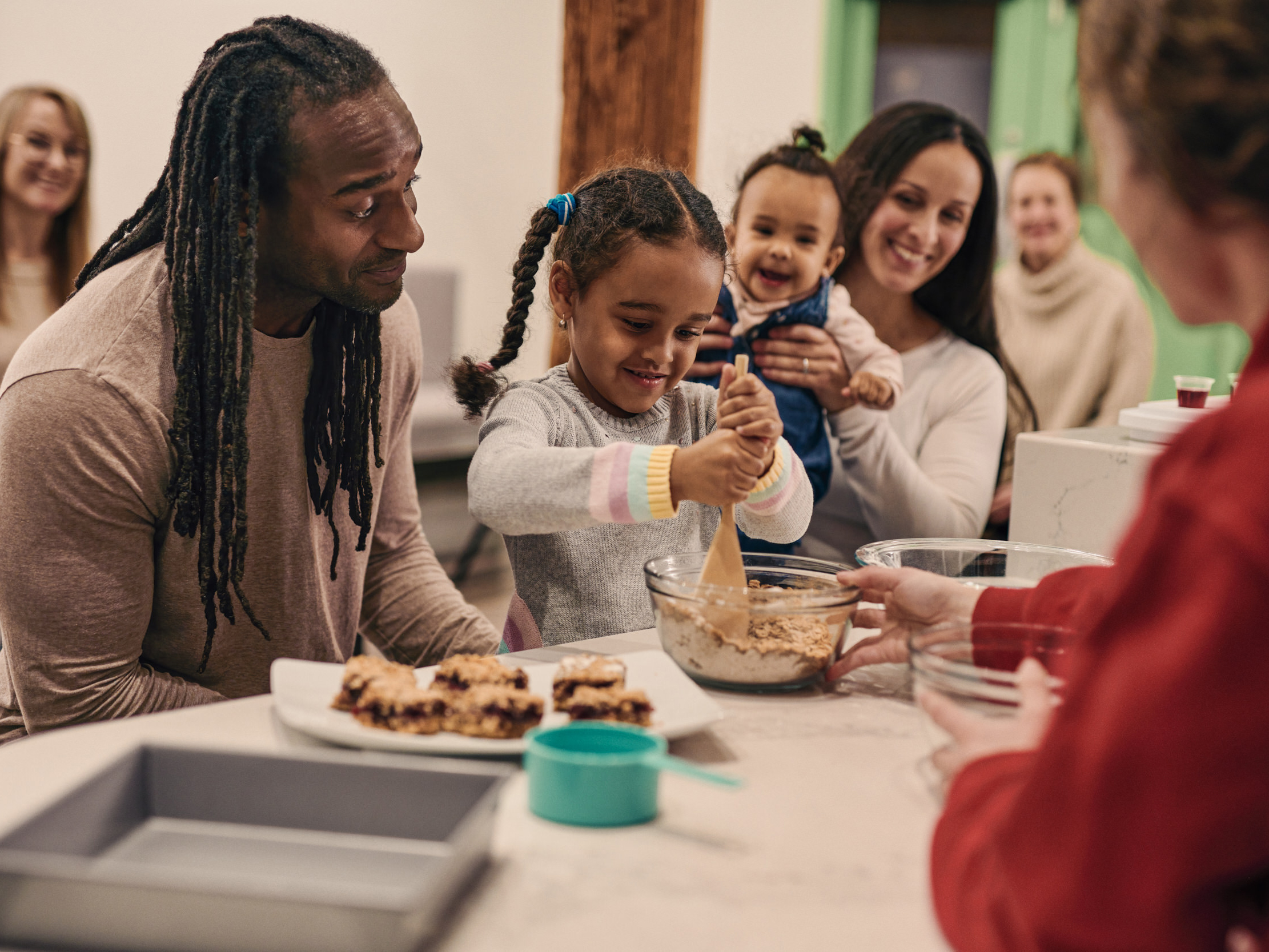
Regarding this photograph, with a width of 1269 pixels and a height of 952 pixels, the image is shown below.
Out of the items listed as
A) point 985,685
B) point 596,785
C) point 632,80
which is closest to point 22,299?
point 632,80

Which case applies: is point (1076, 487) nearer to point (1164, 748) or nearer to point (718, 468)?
point (718, 468)

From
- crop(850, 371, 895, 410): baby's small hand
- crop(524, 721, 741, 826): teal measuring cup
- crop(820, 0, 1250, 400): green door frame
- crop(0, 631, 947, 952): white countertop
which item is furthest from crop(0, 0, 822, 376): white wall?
crop(524, 721, 741, 826): teal measuring cup

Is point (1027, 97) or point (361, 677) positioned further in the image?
point (1027, 97)

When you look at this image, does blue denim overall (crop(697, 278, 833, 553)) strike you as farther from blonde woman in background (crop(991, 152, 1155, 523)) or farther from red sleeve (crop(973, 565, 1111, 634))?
blonde woman in background (crop(991, 152, 1155, 523))

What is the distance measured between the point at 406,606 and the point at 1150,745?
4.22 feet

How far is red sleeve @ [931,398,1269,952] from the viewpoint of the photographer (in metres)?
0.47

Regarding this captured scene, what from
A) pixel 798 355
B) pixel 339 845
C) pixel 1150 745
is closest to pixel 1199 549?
pixel 1150 745

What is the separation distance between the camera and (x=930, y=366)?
2.21m

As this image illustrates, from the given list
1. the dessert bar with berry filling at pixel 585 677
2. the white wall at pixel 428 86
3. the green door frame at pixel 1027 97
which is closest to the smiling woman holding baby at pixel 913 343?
the dessert bar with berry filling at pixel 585 677

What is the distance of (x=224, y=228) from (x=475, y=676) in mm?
634

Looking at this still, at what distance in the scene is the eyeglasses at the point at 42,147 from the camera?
10.00ft

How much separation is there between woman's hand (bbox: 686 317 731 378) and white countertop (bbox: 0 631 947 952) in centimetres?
99

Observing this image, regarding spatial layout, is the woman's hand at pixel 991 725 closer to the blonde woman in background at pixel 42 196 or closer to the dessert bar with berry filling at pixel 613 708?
the dessert bar with berry filling at pixel 613 708

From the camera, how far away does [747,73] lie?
15.8 feet
